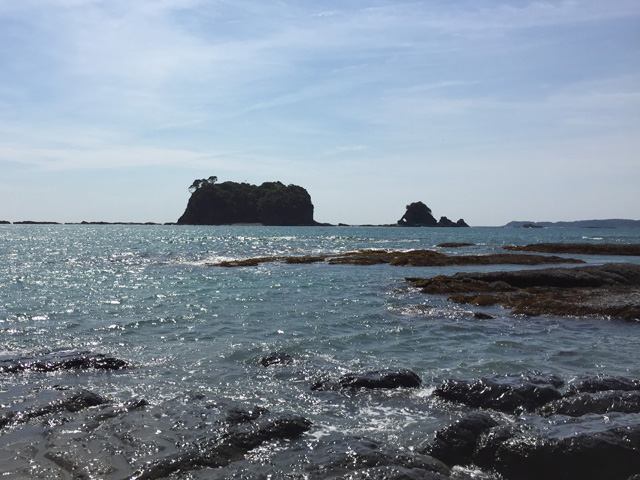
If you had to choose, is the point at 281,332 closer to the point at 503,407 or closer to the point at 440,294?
the point at 503,407

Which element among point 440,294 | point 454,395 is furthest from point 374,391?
point 440,294

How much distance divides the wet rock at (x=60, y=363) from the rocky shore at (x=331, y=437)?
1.73 meters

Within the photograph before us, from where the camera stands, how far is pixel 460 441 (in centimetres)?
782

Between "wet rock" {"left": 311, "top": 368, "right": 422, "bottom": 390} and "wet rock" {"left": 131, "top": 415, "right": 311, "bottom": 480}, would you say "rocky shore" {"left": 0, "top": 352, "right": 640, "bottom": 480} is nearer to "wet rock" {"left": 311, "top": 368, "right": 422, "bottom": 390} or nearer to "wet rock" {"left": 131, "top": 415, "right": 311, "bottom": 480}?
"wet rock" {"left": 131, "top": 415, "right": 311, "bottom": 480}

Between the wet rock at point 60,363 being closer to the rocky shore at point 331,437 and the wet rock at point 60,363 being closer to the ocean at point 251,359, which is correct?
the ocean at point 251,359

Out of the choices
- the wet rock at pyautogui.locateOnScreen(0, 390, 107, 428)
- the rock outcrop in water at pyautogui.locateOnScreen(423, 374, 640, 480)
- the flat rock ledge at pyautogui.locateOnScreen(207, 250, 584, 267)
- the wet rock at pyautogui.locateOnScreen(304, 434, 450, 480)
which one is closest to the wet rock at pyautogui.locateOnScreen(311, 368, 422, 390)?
the rock outcrop in water at pyautogui.locateOnScreen(423, 374, 640, 480)

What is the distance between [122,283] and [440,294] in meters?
19.3

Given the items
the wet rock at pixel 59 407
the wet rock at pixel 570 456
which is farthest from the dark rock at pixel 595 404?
the wet rock at pixel 59 407

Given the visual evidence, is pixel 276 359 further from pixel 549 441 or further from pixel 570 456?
pixel 570 456

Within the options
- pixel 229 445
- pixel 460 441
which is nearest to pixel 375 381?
pixel 460 441

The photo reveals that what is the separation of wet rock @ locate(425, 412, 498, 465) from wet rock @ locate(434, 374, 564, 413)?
1.38m

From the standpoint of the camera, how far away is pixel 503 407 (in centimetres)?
946

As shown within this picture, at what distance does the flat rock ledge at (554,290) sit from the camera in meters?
20.7

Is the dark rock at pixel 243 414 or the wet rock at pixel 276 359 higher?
the dark rock at pixel 243 414
